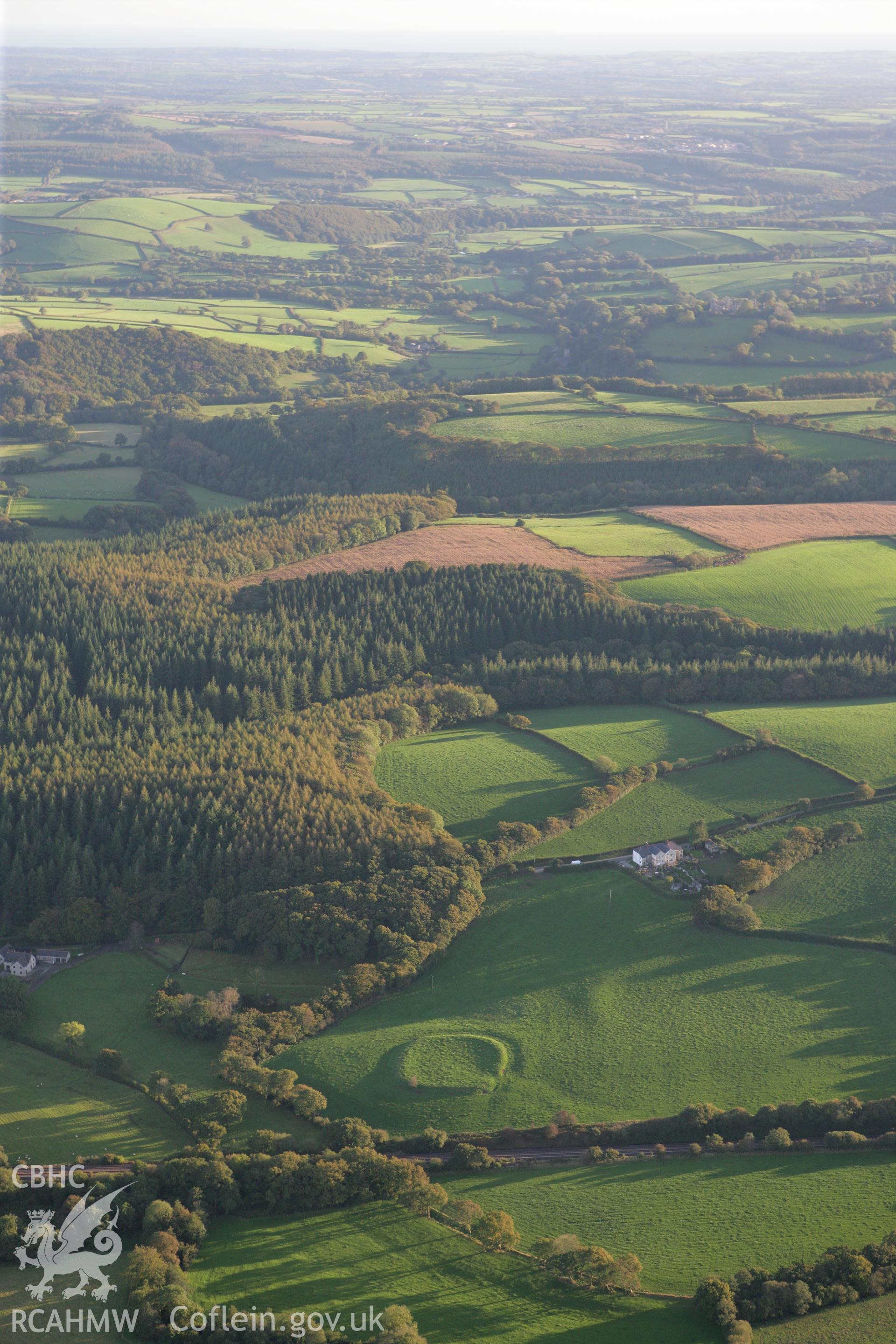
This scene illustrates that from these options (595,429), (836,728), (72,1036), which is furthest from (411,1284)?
(595,429)

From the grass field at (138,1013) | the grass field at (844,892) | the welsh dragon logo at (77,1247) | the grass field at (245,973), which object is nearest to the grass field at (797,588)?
the grass field at (844,892)

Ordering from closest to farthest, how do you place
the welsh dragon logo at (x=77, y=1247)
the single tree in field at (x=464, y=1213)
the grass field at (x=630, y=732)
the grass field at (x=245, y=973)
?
the welsh dragon logo at (x=77, y=1247), the single tree in field at (x=464, y=1213), the grass field at (x=245, y=973), the grass field at (x=630, y=732)

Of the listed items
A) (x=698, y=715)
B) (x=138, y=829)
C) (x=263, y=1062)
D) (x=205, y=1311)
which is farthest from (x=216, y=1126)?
(x=698, y=715)

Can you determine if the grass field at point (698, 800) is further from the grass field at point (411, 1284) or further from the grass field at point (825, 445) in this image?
the grass field at point (825, 445)

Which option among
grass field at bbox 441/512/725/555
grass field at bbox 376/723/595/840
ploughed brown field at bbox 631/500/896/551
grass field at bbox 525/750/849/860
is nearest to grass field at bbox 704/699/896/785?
grass field at bbox 525/750/849/860

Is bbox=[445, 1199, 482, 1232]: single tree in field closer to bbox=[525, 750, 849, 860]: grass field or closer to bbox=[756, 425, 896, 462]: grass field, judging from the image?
bbox=[525, 750, 849, 860]: grass field

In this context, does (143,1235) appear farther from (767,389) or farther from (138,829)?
(767,389)

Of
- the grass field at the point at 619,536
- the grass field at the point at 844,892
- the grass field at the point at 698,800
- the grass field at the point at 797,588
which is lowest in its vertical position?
the grass field at the point at 844,892
